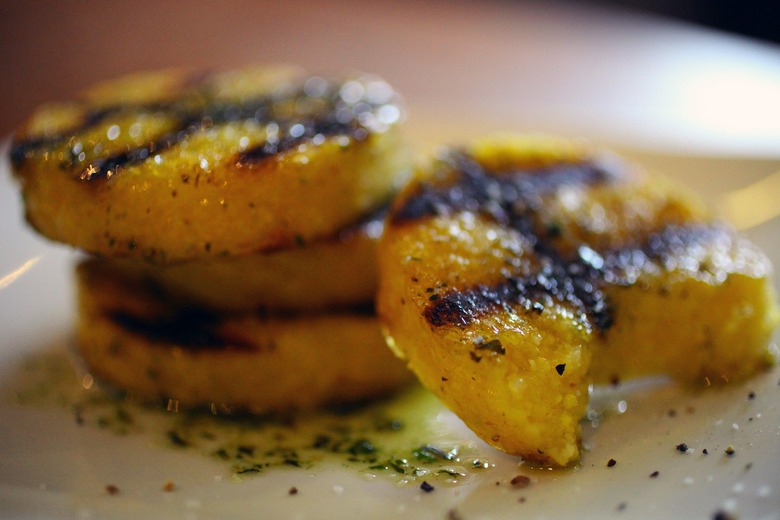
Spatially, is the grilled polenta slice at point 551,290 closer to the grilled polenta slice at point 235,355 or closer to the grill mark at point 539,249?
the grill mark at point 539,249

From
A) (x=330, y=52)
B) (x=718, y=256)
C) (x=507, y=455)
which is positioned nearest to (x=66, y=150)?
(x=507, y=455)

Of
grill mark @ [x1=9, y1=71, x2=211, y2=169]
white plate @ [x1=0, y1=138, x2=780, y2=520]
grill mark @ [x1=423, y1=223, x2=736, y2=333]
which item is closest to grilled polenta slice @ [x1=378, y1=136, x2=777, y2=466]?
grill mark @ [x1=423, y1=223, x2=736, y2=333]

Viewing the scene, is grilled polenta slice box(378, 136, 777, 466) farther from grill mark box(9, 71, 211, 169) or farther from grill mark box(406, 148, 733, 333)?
grill mark box(9, 71, 211, 169)

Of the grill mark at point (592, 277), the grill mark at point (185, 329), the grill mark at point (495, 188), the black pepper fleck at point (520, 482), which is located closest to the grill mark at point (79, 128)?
the grill mark at point (185, 329)

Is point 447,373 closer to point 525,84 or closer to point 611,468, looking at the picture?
point 611,468

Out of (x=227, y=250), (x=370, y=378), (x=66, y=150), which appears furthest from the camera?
(x=370, y=378)

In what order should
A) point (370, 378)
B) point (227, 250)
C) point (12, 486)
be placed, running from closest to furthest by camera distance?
point (12, 486) < point (227, 250) < point (370, 378)

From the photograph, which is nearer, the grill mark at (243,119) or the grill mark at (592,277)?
the grill mark at (592,277)
